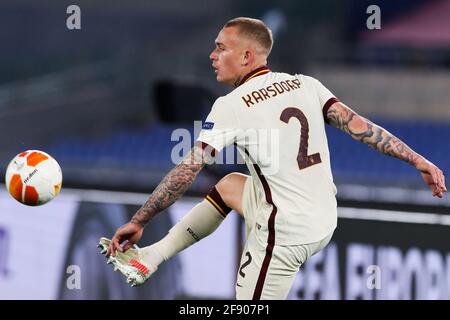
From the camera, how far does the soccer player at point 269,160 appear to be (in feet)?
15.7

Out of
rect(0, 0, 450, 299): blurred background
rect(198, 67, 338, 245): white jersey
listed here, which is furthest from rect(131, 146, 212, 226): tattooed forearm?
rect(0, 0, 450, 299): blurred background

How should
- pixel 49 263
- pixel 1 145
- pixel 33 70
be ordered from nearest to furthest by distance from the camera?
pixel 49 263
pixel 1 145
pixel 33 70

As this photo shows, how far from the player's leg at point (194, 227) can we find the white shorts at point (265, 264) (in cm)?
15

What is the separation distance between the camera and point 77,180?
8.43 meters

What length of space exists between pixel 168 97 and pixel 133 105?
1.22 metres

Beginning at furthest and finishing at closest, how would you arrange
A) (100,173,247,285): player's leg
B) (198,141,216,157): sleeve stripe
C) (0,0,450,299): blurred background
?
1. (0,0,450,299): blurred background
2. (100,173,247,285): player's leg
3. (198,141,216,157): sleeve stripe

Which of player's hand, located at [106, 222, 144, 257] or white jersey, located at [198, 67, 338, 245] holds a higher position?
white jersey, located at [198, 67, 338, 245]

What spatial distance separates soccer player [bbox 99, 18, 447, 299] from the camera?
15.7 ft

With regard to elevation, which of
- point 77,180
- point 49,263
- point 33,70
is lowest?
point 49,263

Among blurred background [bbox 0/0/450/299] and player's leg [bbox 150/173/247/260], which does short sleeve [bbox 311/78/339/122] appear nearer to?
player's leg [bbox 150/173/247/260]

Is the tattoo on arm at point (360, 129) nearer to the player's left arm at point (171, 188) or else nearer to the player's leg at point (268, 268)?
the player's leg at point (268, 268)

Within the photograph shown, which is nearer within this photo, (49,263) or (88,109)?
(49,263)

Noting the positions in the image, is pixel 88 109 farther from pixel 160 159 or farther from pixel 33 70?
pixel 160 159

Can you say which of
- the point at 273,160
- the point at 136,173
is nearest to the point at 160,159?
the point at 136,173
